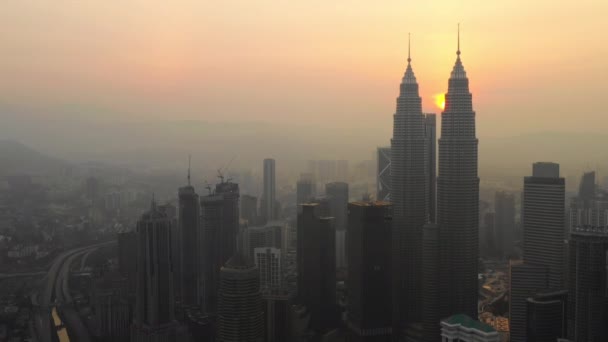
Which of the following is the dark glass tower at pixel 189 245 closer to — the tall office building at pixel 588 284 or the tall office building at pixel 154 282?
the tall office building at pixel 154 282

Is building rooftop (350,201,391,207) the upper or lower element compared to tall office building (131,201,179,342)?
upper

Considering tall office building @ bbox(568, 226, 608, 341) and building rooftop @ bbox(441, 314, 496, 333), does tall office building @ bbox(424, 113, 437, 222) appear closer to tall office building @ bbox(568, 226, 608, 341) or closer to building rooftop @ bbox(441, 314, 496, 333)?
tall office building @ bbox(568, 226, 608, 341)

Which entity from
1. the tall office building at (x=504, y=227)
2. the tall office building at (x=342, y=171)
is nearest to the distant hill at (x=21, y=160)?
the tall office building at (x=342, y=171)

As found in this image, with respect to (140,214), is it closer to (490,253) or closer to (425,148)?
(425,148)

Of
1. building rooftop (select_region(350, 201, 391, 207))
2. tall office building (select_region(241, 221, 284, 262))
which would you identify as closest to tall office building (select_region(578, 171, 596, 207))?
building rooftop (select_region(350, 201, 391, 207))

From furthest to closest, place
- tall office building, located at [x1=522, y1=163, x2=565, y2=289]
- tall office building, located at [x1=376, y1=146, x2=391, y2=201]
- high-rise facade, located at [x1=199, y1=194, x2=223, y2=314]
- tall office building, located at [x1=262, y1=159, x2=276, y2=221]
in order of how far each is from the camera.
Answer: tall office building, located at [x1=376, y1=146, x2=391, y2=201], tall office building, located at [x1=262, y1=159, x2=276, y2=221], tall office building, located at [x1=522, y1=163, x2=565, y2=289], high-rise facade, located at [x1=199, y1=194, x2=223, y2=314]
